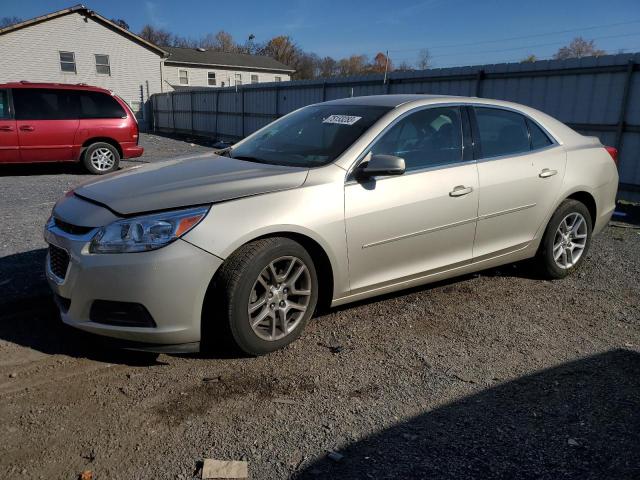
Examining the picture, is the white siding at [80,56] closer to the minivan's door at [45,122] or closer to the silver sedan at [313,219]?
the minivan's door at [45,122]

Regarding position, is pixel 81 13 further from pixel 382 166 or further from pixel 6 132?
pixel 382 166

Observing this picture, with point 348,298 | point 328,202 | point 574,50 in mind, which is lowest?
point 348,298

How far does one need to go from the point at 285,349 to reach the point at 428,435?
1.23 metres

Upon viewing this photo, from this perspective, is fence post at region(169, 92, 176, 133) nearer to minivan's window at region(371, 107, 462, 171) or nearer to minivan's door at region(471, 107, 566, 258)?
minivan's door at region(471, 107, 566, 258)

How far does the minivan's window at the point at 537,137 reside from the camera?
482 centimetres

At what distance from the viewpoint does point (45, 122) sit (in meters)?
10.9

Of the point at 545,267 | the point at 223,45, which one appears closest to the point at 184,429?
the point at 545,267

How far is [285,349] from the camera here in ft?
11.9

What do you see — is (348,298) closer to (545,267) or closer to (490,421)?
(490,421)

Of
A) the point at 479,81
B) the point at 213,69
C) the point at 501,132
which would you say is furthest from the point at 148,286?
the point at 213,69

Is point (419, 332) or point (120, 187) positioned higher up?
point (120, 187)

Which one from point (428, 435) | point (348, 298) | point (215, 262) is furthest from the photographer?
point (348, 298)

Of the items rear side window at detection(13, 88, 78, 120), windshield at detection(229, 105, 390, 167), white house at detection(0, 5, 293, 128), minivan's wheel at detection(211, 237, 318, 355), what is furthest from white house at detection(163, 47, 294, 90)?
minivan's wheel at detection(211, 237, 318, 355)

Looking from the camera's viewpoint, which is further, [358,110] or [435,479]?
[358,110]
